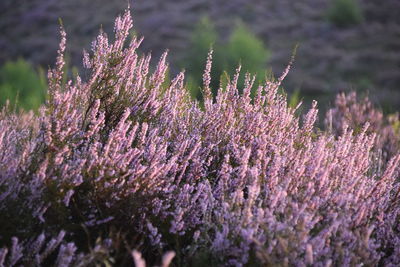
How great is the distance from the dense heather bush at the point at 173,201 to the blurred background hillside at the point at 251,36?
923 centimetres

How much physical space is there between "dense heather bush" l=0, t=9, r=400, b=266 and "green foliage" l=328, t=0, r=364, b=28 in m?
17.5

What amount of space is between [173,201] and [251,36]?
1175cm

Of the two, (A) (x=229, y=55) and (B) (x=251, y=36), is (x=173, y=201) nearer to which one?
(A) (x=229, y=55)

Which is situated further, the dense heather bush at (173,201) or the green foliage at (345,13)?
the green foliage at (345,13)

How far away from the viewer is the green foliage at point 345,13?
18.5 meters

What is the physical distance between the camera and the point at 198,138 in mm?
2455

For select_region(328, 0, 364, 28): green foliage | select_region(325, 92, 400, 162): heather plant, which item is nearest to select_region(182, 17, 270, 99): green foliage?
select_region(325, 92, 400, 162): heather plant

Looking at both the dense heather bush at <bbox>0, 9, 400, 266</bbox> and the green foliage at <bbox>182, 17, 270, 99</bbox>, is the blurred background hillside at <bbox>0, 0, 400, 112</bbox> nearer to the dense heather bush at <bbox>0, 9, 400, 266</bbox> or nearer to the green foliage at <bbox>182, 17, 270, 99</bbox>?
the green foliage at <bbox>182, 17, 270, 99</bbox>

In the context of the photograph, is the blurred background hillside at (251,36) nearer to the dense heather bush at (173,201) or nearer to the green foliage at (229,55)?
the green foliage at (229,55)

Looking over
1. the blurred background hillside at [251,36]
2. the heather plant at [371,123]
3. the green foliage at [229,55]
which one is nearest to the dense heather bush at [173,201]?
the heather plant at [371,123]

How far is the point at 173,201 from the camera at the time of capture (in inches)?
87.3

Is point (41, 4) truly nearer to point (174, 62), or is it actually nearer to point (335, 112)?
point (174, 62)

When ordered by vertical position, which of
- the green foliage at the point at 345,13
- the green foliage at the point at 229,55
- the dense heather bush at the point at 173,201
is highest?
the green foliage at the point at 345,13

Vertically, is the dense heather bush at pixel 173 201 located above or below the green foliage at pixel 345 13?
below
